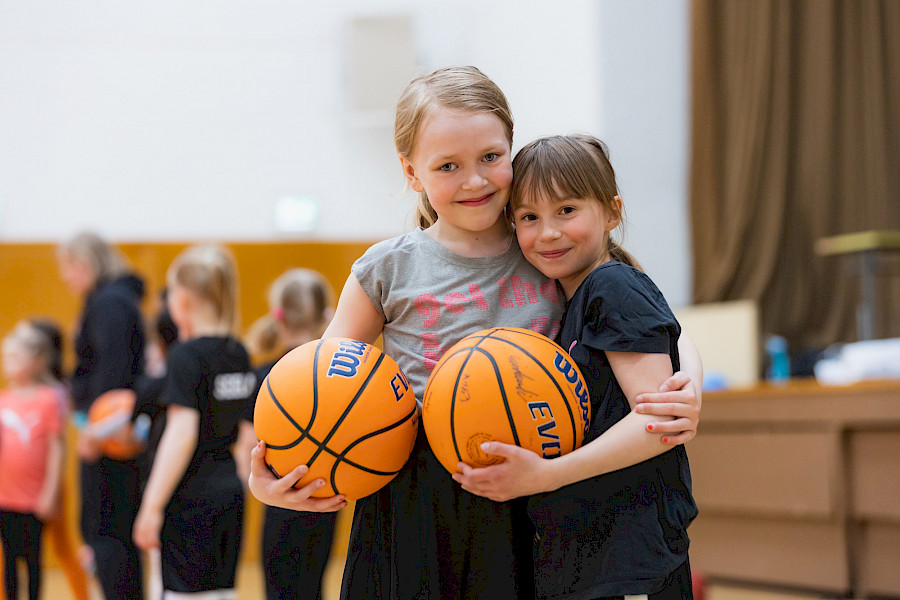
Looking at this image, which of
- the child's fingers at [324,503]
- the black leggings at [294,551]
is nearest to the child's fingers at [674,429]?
the child's fingers at [324,503]

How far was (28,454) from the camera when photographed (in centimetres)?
442

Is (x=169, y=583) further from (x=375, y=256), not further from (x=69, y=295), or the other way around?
(x=69, y=295)

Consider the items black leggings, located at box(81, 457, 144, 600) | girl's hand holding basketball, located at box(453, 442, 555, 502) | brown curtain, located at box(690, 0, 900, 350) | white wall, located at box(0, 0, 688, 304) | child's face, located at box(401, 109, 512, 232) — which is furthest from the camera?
white wall, located at box(0, 0, 688, 304)

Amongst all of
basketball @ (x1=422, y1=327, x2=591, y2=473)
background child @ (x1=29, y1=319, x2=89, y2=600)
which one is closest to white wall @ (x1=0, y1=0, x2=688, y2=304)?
background child @ (x1=29, y1=319, x2=89, y2=600)

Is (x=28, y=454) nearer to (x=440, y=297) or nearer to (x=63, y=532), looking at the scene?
(x=63, y=532)

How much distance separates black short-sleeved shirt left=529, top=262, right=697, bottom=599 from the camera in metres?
1.60

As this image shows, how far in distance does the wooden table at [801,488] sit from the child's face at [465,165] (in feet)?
10.5

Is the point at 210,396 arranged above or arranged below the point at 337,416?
below

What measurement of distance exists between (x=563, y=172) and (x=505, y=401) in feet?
1.62

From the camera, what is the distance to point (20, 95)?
7598 millimetres

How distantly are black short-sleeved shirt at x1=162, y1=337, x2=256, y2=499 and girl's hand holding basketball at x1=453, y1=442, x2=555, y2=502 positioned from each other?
200 cm

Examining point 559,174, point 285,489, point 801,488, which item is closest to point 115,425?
point 285,489

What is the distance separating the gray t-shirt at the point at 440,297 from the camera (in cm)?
180

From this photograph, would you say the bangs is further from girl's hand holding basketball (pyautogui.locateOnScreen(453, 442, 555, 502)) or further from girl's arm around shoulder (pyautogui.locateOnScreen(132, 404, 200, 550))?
girl's arm around shoulder (pyautogui.locateOnScreen(132, 404, 200, 550))
